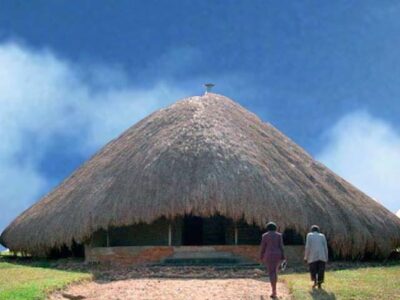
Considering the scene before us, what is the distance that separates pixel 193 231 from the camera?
87.9 feet

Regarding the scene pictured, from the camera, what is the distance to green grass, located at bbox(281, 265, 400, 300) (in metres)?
14.9

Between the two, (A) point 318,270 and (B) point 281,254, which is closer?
(B) point 281,254

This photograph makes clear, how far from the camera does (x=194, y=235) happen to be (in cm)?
2680

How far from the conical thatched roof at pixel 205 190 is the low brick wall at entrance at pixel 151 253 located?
789 millimetres

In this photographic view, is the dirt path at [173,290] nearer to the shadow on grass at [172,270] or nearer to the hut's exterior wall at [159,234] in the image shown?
the shadow on grass at [172,270]

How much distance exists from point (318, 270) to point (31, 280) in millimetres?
7055

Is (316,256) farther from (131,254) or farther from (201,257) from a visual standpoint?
(131,254)

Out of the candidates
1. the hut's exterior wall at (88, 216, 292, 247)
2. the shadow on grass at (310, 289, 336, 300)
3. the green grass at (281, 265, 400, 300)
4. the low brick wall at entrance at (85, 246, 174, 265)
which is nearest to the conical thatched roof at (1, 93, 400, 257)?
the low brick wall at entrance at (85, 246, 174, 265)

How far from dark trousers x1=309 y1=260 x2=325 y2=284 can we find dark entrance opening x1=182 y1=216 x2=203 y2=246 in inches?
412

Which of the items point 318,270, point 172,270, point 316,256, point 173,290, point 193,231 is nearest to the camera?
point 316,256

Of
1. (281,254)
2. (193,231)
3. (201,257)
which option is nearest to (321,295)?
(281,254)

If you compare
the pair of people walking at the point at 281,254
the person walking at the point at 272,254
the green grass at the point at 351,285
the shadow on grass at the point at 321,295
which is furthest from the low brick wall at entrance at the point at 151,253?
the person walking at the point at 272,254

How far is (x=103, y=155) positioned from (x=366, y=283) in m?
13.2

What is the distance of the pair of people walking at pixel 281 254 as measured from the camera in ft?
48.4
